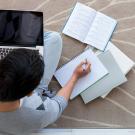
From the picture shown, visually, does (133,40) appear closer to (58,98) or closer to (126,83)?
(126,83)

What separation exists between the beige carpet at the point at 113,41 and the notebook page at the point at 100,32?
0.03 meters

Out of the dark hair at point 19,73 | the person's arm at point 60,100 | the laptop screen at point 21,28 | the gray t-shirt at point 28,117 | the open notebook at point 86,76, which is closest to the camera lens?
the dark hair at point 19,73

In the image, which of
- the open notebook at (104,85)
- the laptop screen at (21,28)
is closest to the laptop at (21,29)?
the laptop screen at (21,28)

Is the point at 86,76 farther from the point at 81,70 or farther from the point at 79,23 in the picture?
the point at 79,23

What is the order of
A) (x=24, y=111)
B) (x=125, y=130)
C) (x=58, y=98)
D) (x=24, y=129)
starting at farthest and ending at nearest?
(x=125, y=130) < (x=58, y=98) < (x=24, y=129) < (x=24, y=111)

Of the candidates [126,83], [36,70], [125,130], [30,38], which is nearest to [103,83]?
[126,83]

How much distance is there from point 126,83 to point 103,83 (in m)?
0.11

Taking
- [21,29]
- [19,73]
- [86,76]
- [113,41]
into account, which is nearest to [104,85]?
[86,76]

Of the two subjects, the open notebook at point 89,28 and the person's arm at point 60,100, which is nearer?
the person's arm at point 60,100

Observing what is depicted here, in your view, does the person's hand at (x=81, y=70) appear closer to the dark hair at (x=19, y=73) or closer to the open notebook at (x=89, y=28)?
the open notebook at (x=89, y=28)

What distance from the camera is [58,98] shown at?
53.6 inches

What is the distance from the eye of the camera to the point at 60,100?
4.45 ft

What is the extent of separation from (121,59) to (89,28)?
0.21 meters

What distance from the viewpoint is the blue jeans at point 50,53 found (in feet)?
4.68
